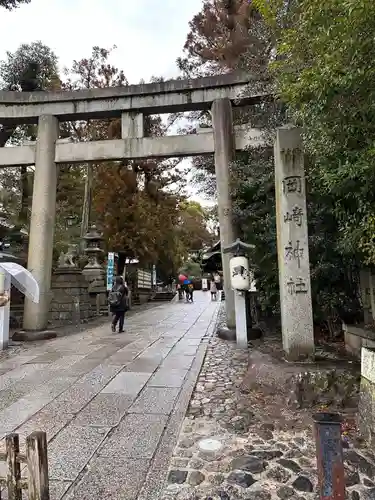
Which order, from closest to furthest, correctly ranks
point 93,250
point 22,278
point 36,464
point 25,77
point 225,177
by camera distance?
point 36,464, point 22,278, point 225,177, point 93,250, point 25,77

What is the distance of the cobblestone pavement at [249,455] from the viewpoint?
274 cm

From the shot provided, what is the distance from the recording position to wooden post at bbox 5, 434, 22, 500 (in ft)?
6.77

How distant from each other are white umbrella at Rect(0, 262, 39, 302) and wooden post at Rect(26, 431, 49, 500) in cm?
676

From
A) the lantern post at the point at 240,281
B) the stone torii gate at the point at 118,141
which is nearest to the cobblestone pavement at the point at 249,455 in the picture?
the lantern post at the point at 240,281

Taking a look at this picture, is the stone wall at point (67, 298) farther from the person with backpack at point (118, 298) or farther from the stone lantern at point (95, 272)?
the person with backpack at point (118, 298)

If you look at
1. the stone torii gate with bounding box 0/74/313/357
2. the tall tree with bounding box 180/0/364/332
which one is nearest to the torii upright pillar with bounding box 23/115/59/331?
the stone torii gate with bounding box 0/74/313/357

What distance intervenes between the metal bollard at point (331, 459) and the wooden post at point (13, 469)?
1.82 meters

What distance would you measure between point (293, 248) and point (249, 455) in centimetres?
357

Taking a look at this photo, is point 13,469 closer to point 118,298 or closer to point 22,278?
point 22,278

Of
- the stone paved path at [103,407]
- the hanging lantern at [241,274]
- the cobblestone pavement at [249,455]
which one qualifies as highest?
the hanging lantern at [241,274]

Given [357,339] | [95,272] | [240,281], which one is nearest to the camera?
[357,339]

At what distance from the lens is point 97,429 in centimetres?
376

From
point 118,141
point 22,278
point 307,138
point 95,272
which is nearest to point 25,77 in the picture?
point 95,272

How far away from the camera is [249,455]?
323 centimetres
